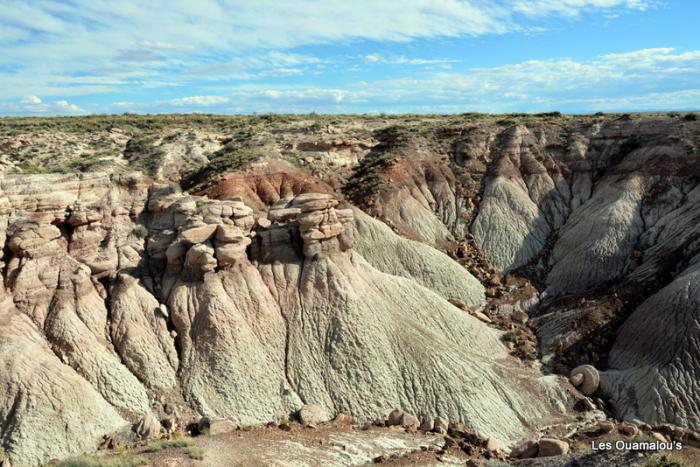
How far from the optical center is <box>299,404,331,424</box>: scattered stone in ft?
71.6

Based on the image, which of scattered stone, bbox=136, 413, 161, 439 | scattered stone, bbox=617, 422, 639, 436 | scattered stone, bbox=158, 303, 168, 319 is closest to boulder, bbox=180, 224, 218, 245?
scattered stone, bbox=158, 303, 168, 319

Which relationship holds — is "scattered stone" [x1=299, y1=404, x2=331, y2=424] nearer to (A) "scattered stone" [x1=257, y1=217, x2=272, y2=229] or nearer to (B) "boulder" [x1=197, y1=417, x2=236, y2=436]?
(B) "boulder" [x1=197, y1=417, x2=236, y2=436]

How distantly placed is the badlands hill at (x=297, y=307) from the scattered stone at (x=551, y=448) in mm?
2839

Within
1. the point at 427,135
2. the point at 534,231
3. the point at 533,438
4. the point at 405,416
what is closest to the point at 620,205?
the point at 534,231

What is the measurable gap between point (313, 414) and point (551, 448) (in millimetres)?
8683

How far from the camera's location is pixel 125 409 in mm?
20984

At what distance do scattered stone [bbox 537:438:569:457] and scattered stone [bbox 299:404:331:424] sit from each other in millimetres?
7871

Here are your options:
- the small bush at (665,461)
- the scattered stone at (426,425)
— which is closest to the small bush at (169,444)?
the scattered stone at (426,425)

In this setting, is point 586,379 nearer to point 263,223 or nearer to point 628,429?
point 628,429

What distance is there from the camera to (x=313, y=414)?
22.1m

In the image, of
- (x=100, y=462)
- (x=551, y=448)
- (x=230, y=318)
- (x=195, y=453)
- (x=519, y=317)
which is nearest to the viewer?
(x=100, y=462)

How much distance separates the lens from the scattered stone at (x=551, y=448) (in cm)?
1924

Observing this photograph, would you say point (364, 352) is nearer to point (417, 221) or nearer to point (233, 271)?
point (233, 271)

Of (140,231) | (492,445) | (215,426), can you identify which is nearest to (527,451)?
(492,445)
